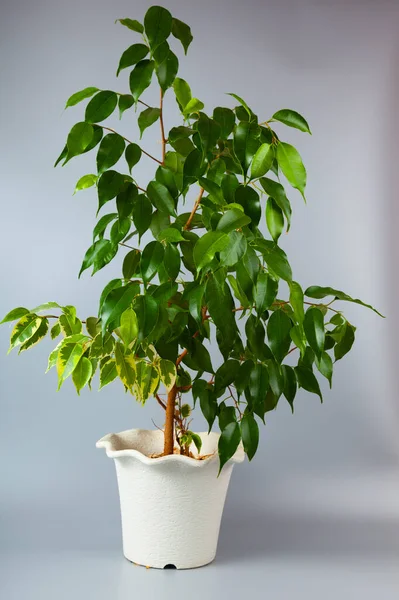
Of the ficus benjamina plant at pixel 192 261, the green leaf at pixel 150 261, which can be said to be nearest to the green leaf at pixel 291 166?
the ficus benjamina plant at pixel 192 261

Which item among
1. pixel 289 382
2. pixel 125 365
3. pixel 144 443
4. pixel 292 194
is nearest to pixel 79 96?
pixel 125 365

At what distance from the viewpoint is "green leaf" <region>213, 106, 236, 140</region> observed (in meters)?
2.03

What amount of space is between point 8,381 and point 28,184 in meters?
0.71

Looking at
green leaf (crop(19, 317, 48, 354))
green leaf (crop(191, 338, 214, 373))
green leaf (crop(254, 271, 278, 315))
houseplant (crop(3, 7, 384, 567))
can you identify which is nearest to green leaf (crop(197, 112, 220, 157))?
houseplant (crop(3, 7, 384, 567))

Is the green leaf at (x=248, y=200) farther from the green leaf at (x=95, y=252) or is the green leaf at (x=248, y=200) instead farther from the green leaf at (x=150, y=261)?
the green leaf at (x=95, y=252)

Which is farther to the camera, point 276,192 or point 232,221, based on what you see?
point 276,192

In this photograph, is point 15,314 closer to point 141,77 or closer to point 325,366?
point 141,77

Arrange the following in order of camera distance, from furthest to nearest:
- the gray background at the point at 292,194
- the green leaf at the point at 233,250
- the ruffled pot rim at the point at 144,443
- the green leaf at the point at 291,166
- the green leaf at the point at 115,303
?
1. the gray background at the point at 292,194
2. the ruffled pot rim at the point at 144,443
3. the green leaf at the point at 115,303
4. the green leaf at the point at 291,166
5. the green leaf at the point at 233,250

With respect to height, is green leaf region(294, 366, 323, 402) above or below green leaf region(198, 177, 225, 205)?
below

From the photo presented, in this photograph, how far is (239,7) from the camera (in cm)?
336

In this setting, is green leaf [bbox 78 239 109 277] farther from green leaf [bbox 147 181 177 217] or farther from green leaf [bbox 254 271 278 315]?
green leaf [bbox 254 271 278 315]

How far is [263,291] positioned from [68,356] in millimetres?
494

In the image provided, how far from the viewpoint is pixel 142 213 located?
6.49ft

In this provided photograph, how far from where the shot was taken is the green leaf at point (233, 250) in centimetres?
166
